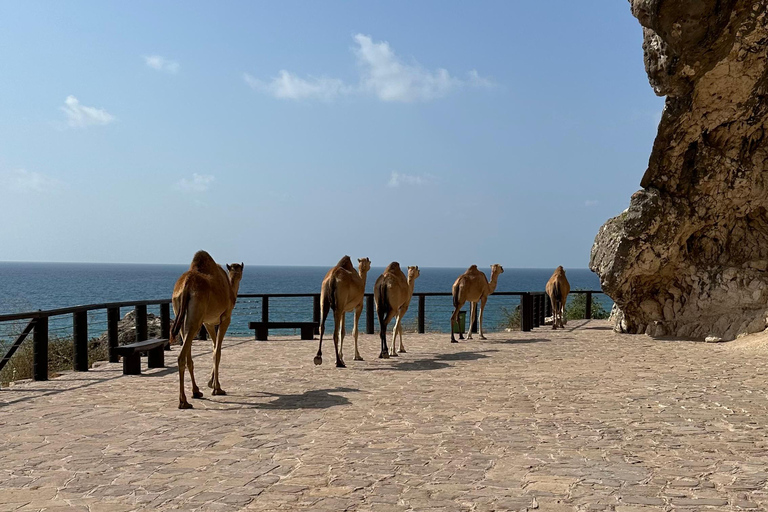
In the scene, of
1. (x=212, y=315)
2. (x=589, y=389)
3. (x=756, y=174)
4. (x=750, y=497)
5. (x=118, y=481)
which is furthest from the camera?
(x=756, y=174)

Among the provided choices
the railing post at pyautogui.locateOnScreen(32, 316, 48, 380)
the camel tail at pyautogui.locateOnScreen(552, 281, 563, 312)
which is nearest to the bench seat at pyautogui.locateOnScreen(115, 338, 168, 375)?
the railing post at pyautogui.locateOnScreen(32, 316, 48, 380)

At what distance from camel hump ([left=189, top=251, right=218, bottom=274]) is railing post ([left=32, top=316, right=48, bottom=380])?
11.1 feet

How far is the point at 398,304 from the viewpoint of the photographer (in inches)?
568

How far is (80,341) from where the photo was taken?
12.5 meters

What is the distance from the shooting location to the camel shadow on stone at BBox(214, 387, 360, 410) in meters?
8.93

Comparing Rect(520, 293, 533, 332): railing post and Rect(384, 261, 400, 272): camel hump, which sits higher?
Rect(384, 261, 400, 272): camel hump

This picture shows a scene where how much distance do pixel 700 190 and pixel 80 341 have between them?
15.1 metres

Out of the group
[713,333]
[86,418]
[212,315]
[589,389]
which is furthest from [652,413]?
[713,333]

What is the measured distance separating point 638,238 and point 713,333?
304cm

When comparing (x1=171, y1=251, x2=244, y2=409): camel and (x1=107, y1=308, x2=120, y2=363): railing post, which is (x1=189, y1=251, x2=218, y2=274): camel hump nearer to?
(x1=171, y1=251, x2=244, y2=409): camel

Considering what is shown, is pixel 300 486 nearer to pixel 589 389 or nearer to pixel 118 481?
pixel 118 481

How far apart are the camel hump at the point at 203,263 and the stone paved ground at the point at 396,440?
5.82 feet

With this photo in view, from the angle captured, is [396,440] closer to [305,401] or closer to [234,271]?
[305,401]

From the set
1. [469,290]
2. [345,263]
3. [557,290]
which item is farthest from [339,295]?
[557,290]
